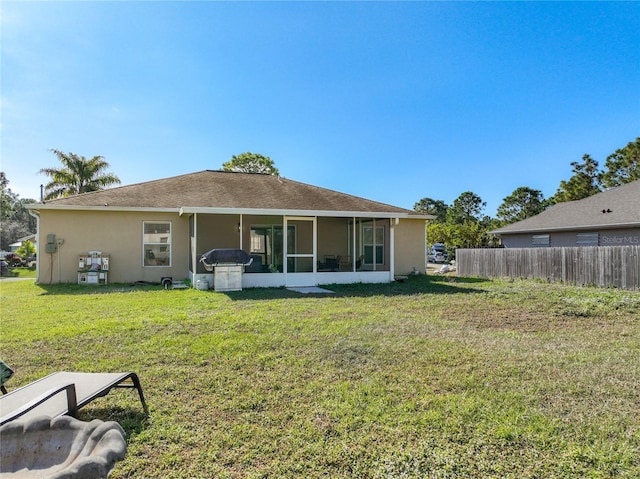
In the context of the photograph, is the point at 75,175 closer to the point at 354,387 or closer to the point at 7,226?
the point at 7,226

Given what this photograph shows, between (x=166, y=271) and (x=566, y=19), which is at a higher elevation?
(x=566, y=19)

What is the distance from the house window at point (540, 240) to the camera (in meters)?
19.5

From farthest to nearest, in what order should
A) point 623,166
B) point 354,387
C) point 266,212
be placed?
point 623,166 < point 266,212 < point 354,387

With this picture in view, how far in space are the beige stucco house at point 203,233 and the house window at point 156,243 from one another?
1.3 inches

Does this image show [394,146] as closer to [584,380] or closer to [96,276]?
[96,276]

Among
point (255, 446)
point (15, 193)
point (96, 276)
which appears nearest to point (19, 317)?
point (96, 276)

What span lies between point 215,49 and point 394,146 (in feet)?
43.2

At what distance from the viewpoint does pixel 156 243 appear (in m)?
13.1

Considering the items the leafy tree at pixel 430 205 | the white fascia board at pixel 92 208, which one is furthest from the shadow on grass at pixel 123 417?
the leafy tree at pixel 430 205

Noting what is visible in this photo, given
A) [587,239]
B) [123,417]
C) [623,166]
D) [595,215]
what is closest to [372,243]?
[587,239]

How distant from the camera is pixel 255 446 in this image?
8.58 ft

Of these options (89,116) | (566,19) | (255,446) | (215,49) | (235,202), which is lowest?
(255,446)

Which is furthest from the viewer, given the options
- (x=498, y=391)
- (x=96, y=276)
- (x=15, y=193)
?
(x=15, y=193)

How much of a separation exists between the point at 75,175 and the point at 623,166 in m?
41.4
